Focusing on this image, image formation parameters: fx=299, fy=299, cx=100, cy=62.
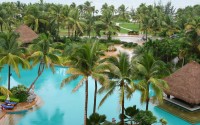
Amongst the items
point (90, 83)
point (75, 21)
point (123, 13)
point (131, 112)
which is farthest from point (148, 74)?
point (123, 13)

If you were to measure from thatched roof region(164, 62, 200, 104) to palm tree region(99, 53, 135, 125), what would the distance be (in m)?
7.17

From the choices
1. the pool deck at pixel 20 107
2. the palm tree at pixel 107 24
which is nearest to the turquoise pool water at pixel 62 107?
the pool deck at pixel 20 107

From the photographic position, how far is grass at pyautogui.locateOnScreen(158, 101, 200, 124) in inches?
888

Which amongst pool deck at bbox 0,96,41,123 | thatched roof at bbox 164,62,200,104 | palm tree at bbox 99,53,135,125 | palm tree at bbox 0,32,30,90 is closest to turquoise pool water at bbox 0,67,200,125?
pool deck at bbox 0,96,41,123

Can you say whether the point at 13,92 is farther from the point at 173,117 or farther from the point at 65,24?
the point at 65,24

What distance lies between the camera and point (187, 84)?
77.6ft

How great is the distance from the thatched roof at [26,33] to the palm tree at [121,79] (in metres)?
26.2

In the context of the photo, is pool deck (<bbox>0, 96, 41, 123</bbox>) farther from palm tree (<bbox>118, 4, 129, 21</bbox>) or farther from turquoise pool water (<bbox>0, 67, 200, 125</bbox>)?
palm tree (<bbox>118, 4, 129, 21</bbox>)

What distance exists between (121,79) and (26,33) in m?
28.3

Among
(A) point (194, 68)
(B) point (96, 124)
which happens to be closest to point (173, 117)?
(A) point (194, 68)

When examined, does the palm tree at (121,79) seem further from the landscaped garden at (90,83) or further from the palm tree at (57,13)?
the palm tree at (57,13)

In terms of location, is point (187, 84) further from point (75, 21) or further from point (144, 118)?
point (75, 21)

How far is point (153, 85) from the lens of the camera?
771 inches

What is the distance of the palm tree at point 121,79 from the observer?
693 inches
